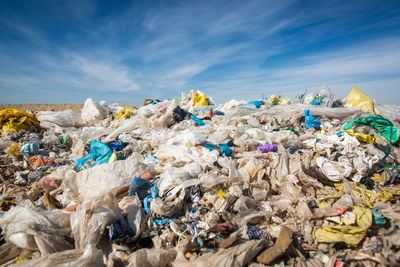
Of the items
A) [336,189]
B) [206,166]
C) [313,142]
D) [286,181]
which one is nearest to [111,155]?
[206,166]

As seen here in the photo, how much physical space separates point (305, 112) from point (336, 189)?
2.42m

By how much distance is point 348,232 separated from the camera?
156 centimetres

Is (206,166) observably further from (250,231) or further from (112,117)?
(112,117)

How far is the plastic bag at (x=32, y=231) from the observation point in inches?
53.3

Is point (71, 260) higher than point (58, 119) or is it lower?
lower

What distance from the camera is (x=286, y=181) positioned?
2.24 m

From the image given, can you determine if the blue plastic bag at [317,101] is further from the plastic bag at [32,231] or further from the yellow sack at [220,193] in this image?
the plastic bag at [32,231]

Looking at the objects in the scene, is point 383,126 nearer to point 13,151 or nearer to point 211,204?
point 211,204

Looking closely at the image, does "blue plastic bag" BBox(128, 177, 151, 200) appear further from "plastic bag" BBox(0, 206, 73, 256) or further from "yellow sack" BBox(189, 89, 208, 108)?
"yellow sack" BBox(189, 89, 208, 108)

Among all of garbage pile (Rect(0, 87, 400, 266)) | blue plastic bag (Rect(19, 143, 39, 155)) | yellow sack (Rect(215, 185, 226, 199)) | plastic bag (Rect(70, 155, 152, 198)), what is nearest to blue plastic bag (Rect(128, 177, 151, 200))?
garbage pile (Rect(0, 87, 400, 266))

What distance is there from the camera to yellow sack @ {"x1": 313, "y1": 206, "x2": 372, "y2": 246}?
5.00 ft

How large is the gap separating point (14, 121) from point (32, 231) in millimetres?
5048

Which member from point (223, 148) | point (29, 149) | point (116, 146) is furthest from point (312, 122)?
point (29, 149)

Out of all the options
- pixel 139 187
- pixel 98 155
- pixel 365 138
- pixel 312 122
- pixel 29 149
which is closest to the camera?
pixel 139 187
